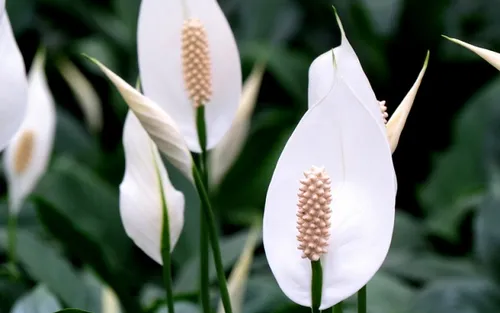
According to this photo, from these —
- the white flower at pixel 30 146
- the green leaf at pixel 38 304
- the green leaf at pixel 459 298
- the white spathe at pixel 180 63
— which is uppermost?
the white spathe at pixel 180 63

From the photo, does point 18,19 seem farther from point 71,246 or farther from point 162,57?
point 162,57

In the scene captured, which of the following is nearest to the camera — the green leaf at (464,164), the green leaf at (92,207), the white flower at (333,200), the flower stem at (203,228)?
the white flower at (333,200)

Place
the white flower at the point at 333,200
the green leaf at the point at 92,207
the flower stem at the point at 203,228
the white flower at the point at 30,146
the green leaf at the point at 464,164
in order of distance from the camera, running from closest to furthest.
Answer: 1. the white flower at the point at 333,200
2. the flower stem at the point at 203,228
3. the white flower at the point at 30,146
4. the green leaf at the point at 92,207
5. the green leaf at the point at 464,164

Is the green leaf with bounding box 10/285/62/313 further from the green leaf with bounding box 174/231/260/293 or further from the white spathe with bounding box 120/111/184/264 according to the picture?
the green leaf with bounding box 174/231/260/293

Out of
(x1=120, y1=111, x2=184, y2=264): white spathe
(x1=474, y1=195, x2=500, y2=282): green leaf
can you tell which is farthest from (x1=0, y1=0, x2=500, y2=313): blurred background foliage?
(x1=120, y1=111, x2=184, y2=264): white spathe

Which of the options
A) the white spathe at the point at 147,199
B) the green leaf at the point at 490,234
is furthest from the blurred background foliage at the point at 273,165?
the white spathe at the point at 147,199

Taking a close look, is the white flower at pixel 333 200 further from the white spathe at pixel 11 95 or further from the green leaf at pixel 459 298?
the green leaf at pixel 459 298

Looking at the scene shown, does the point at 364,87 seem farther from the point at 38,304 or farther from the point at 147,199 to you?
the point at 38,304
